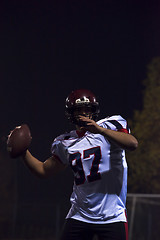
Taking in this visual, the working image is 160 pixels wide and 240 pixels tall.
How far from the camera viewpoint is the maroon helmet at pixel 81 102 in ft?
11.0

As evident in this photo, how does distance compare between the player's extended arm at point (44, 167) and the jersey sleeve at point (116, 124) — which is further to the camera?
the player's extended arm at point (44, 167)

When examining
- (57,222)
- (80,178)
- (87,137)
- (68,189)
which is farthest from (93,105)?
(68,189)

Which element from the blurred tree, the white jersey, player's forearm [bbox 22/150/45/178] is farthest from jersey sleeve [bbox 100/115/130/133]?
the blurred tree

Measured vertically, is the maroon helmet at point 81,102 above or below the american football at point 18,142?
above

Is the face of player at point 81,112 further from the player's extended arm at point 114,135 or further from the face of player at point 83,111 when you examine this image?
the player's extended arm at point 114,135

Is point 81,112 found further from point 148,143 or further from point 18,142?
point 148,143

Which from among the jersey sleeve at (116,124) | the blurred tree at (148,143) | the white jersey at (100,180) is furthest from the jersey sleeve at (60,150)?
the blurred tree at (148,143)

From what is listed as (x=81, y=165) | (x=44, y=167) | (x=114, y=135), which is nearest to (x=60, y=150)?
(x=44, y=167)

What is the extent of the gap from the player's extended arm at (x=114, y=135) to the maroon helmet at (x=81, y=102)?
335 millimetres

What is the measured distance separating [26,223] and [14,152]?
9.68 m

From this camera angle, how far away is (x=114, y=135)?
Result: 9.73ft

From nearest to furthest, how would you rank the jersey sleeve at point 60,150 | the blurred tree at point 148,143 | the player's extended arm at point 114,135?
the player's extended arm at point 114,135
the jersey sleeve at point 60,150
the blurred tree at point 148,143

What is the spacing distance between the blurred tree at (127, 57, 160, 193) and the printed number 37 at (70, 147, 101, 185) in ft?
38.7

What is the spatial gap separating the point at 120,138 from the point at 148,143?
12.8 m
